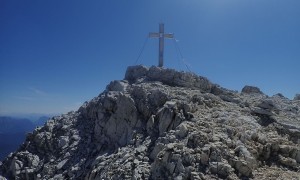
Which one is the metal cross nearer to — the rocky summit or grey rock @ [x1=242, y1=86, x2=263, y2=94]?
the rocky summit

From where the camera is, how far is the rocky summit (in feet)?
61.6

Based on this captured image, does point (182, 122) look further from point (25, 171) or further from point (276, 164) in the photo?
point (25, 171)

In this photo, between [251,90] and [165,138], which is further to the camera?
[251,90]

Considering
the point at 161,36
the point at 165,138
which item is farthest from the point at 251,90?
the point at 165,138

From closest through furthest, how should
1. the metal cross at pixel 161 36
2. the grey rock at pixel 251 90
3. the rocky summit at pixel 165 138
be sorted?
1. the rocky summit at pixel 165 138
2. the metal cross at pixel 161 36
3. the grey rock at pixel 251 90

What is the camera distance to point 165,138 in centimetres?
2142

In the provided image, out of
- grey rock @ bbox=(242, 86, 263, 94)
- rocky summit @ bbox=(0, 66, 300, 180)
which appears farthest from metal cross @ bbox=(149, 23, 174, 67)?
grey rock @ bbox=(242, 86, 263, 94)

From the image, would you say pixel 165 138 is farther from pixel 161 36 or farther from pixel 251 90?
pixel 251 90

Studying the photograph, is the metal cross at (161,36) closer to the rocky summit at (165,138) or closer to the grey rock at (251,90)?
the rocky summit at (165,138)

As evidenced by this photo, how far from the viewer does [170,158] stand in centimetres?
1909

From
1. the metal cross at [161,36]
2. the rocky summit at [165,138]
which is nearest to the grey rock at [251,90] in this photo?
the rocky summit at [165,138]

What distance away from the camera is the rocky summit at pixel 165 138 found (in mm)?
18781

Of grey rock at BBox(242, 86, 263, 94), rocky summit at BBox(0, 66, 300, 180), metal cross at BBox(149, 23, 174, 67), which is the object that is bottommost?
rocky summit at BBox(0, 66, 300, 180)

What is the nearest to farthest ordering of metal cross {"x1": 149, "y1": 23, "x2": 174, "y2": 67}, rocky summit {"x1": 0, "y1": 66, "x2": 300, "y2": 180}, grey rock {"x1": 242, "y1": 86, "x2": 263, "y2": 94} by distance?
rocky summit {"x1": 0, "y1": 66, "x2": 300, "y2": 180} → metal cross {"x1": 149, "y1": 23, "x2": 174, "y2": 67} → grey rock {"x1": 242, "y1": 86, "x2": 263, "y2": 94}
